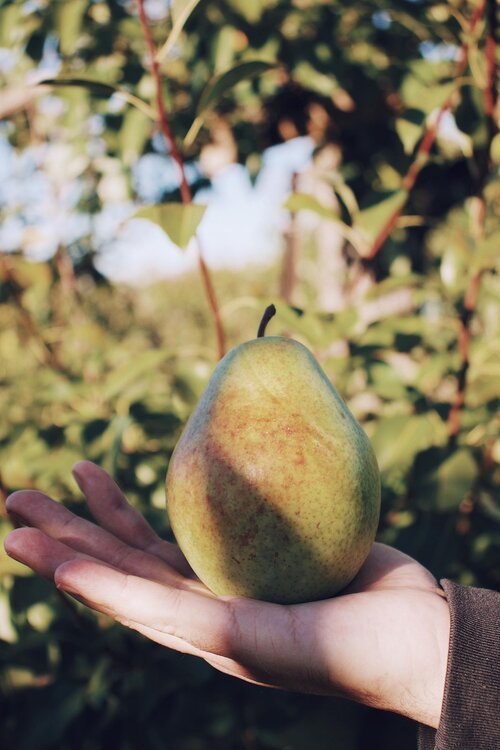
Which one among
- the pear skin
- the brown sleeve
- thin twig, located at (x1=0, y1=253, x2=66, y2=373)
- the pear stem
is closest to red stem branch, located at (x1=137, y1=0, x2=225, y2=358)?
the pear stem

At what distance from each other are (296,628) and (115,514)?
0.47m

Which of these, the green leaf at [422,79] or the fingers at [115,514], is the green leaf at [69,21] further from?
the fingers at [115,514]

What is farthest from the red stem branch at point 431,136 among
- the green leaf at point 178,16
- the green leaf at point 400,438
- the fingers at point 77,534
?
the fingers at point 77,534

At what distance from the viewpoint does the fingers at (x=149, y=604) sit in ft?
3.10

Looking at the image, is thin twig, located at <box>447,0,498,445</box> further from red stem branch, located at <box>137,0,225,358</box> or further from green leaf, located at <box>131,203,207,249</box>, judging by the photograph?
green leaf, located at <box>131,203,207,249</box>

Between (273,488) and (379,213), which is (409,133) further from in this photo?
(273,488)

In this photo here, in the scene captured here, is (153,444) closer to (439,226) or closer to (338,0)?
(439,226)

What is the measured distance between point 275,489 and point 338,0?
57.0 inches

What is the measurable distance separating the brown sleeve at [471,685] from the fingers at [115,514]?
0.51 meters

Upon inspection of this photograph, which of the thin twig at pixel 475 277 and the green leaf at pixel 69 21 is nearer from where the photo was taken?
the thin twig at pixel 475 277

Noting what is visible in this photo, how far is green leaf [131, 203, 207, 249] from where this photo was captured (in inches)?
46.2

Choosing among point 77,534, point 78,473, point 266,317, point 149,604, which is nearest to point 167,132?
point 266,317

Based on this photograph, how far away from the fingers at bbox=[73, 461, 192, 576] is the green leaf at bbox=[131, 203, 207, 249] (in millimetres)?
470

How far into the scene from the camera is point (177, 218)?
1213mm
